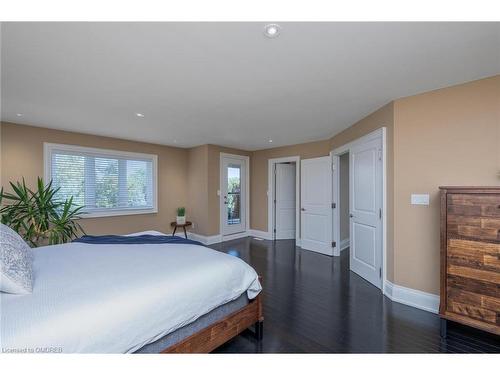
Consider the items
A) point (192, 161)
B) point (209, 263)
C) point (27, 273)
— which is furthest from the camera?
point (192, 161)

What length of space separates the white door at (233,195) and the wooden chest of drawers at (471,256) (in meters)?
4.30

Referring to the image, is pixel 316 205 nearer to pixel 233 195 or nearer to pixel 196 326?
pixel 233 195

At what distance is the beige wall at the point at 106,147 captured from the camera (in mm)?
3529

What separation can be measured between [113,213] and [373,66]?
192 inches

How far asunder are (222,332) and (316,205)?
360cm

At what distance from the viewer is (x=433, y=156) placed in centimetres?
240

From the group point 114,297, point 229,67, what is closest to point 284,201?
point 229,67

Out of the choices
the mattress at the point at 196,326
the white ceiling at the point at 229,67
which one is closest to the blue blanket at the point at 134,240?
the mattress at the point at 196,326

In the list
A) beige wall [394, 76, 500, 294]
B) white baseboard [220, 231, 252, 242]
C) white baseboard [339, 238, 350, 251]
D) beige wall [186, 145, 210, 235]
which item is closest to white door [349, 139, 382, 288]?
beige wall [394, 76, 500, 294]

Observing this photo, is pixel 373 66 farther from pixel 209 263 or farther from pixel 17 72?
pixel 17 72

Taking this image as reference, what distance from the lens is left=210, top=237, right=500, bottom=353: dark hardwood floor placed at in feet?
5.98

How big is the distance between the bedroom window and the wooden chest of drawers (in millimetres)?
5028
